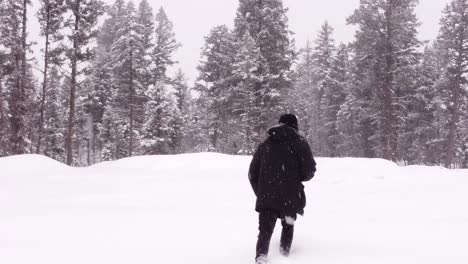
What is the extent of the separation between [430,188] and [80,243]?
10.7 meters

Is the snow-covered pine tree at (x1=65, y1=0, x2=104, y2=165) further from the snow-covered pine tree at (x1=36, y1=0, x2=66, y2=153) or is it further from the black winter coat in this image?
the black winter coat

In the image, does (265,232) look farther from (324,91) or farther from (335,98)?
(324,91)

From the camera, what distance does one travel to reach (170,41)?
43.5m

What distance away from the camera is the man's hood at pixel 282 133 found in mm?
5312

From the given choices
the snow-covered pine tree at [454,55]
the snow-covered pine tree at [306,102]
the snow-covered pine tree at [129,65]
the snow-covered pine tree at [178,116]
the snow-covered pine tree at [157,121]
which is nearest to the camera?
the snow-covered pine tree at [454,55]

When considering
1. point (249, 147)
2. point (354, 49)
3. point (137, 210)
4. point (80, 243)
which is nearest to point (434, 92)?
point (354, 49)

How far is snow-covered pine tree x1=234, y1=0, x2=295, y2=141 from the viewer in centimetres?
2941

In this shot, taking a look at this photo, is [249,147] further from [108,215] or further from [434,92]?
[108,215]

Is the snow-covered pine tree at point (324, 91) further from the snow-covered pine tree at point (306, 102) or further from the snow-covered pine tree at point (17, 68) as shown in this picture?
the snow-covered pine tree at point (17, 68)

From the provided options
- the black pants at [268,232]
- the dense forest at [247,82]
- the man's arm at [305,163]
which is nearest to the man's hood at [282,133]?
the man's arm at [305,163]

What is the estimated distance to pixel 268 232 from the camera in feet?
16.9

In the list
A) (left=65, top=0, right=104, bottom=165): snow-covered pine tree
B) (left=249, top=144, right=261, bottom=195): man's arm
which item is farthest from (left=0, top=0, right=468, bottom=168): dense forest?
(left=249, top=144, right=261, bottom=195): man's arm

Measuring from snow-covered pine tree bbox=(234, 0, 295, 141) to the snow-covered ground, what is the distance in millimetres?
13766

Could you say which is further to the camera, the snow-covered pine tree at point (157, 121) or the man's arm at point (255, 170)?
the snow-covered pine tree at point (157, 121)
